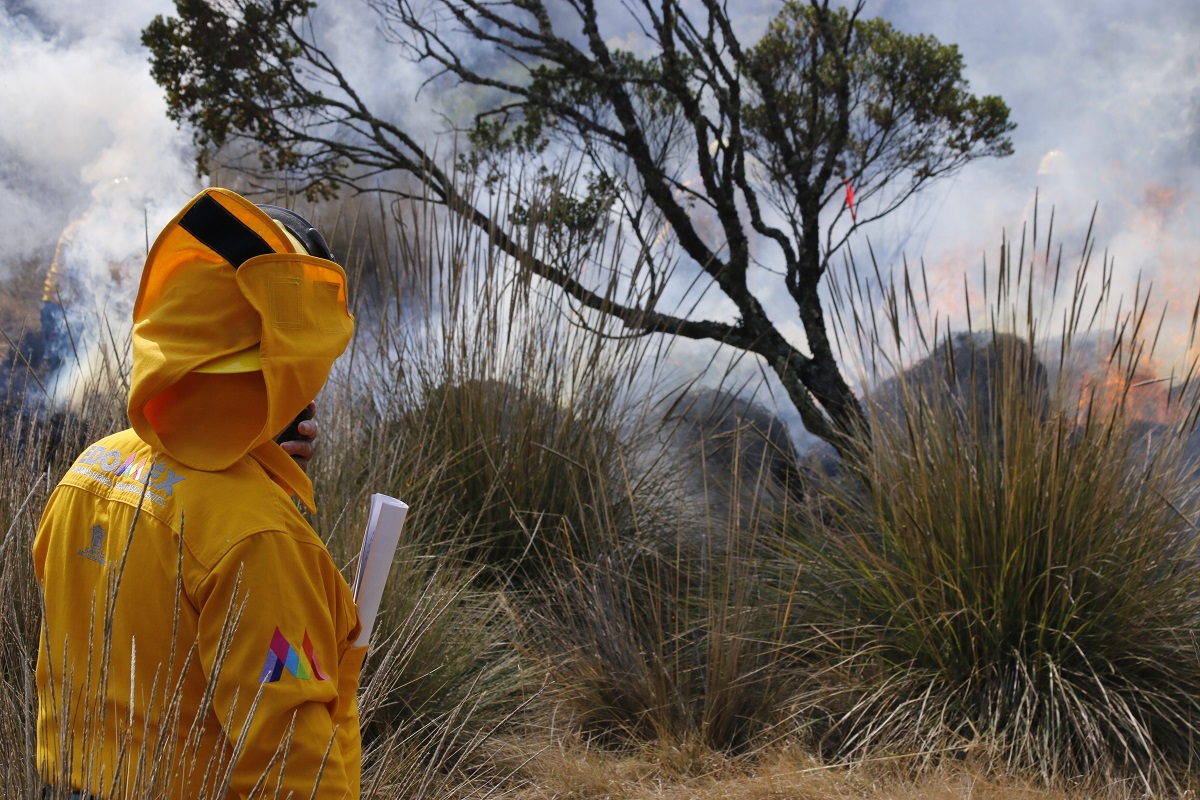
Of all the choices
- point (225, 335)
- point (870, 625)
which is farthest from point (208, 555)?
point (870, 625)

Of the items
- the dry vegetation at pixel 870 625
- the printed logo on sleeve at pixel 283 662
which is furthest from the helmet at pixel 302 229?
the dry vegetation at pixel 870 625

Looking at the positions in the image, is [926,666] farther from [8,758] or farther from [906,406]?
[8,758]

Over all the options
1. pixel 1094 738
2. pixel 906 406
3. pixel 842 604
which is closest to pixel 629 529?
pixel 842 604

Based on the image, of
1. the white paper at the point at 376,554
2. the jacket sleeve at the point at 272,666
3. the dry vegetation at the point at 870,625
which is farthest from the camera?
the dry vegetation at the point at 870,625

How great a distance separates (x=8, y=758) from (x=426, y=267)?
2972 mm

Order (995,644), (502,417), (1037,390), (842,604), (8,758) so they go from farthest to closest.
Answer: (502,417)
(842,604)
(1037,390)
(995,644)
(8,758)

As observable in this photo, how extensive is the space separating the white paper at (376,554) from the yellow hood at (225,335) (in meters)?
0.15

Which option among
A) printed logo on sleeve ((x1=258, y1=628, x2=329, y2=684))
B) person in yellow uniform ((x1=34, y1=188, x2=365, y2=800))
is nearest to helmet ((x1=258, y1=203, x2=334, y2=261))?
person in yellow uniform ((x1=34, y1=188, x2=365, y2=800))

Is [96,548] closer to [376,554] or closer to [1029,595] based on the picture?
[376,554]

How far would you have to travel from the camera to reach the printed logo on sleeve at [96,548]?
3.06 ft

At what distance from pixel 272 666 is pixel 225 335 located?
32 cm

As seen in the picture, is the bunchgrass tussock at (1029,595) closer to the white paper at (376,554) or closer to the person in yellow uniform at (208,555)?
the white paper at (376,554)

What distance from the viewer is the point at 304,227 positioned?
1070 millimetres

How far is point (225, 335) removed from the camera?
0.92 m
